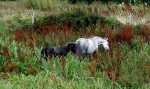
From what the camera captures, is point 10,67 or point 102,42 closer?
point 10,67

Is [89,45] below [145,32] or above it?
above

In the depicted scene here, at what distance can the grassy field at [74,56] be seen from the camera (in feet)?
30.4

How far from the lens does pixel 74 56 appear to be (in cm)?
1110

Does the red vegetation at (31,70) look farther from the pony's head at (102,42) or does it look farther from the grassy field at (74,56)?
the pony's head at (102,42)

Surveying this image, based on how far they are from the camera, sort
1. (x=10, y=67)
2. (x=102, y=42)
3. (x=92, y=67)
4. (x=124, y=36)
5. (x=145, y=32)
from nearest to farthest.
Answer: (x=92, y=67)
(x=10, y=67)
(x=102, y=42)
(x=124, y=36)
(x=145, y=32)

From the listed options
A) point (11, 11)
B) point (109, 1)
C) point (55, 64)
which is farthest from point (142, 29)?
point (109, 1)

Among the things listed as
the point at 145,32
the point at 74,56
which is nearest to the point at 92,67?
the point at 74,56

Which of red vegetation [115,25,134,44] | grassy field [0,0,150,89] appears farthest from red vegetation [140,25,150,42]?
red vegetation [115,25,134,44]

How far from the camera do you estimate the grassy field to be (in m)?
9.26

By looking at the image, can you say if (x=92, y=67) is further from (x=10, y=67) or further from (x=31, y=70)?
(x=10, y=67)

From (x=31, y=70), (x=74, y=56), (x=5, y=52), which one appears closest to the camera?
(x=31, y=70)

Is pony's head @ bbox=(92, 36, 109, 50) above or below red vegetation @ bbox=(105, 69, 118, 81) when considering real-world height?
above

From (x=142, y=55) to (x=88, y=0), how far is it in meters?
11.9

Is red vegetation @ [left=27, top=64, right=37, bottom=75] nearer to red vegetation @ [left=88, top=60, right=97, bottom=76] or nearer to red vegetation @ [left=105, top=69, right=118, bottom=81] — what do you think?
red vegetation @ [left=88, top=60, right=97, bottom=76]
